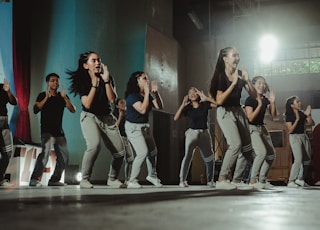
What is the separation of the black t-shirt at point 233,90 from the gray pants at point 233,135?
6 cm

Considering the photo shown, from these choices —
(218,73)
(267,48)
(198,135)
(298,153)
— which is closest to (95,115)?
(218,73)

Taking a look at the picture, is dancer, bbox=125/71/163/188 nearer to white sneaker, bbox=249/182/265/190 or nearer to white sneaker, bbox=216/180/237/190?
white sneaker, bbox=216/180/237/190

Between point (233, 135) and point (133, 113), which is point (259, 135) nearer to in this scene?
point (233, 135)

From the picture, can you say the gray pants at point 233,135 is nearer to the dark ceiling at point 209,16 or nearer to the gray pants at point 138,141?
the gray pants at point 138,141

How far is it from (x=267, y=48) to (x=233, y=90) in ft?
34.7

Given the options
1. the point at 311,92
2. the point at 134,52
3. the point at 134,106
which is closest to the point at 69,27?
the point at 134,52

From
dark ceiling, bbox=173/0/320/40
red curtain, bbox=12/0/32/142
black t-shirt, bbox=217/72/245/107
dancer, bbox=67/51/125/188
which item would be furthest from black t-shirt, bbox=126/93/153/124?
dark ceiling, bbox=173/0/320/40

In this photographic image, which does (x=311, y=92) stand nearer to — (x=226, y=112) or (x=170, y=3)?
(x=170, y=3)

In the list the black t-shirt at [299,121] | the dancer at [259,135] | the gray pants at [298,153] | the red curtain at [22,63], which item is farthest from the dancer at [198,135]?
the red curtain at [22,63]

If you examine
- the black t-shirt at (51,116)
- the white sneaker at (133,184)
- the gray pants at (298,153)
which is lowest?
the white sneaker at (133,184)

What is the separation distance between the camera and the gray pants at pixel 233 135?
527 centimetres

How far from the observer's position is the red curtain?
376 inches

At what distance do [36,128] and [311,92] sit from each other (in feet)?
30.8

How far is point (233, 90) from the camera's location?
537 centimetres
